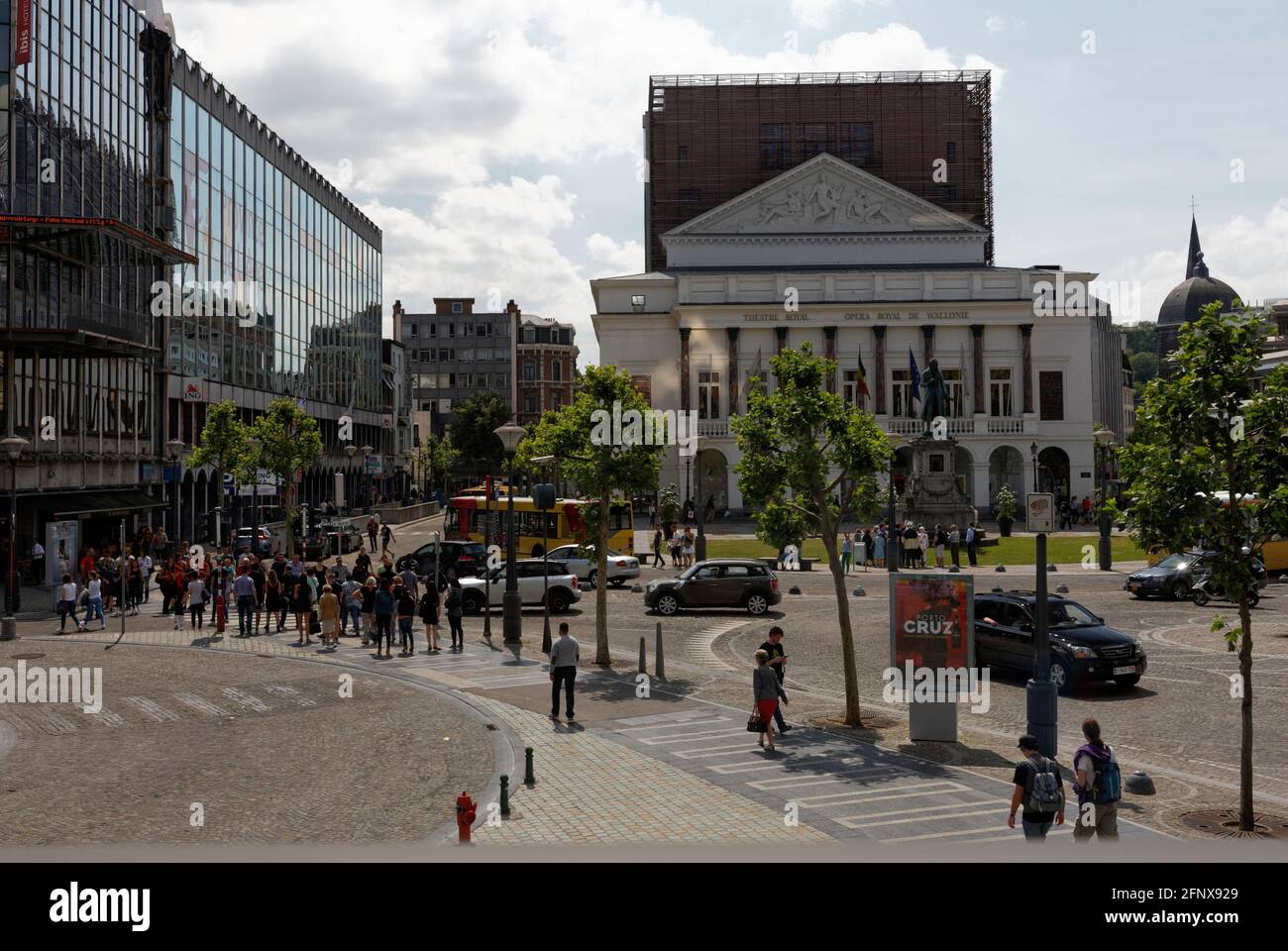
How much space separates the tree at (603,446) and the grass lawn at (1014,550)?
75.3 feet

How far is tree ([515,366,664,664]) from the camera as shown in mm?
23766

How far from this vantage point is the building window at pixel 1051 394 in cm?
8412

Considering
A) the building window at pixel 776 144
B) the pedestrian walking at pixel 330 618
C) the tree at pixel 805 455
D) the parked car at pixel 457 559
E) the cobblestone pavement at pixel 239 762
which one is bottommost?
the cobblestone pavement at pixel 239 762

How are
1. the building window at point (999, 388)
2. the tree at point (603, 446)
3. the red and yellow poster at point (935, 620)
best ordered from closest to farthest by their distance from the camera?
the red and yellow poster at point (935, 620), the tree at point (603, 446), the building window at point (999, 388)

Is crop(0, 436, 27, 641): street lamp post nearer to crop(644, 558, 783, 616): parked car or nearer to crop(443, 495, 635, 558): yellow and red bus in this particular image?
crop(443, 495, 635, 558): yellow and red bus

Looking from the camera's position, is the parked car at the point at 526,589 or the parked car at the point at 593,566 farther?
the parked car at the point at 593,566

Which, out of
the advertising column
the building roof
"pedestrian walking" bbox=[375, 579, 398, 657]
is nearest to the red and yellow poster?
the advertising column

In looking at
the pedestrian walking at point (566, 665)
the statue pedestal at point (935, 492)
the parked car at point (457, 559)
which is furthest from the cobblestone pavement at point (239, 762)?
the statue pedestal at point (935, 492)

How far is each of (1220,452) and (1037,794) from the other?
5223 millimetres

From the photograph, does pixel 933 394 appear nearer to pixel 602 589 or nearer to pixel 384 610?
pixel 602 589

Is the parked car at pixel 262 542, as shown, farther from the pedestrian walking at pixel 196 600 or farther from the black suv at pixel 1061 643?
the black suv at pixel 1061 643

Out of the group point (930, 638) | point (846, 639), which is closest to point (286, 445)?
point (846, 639)

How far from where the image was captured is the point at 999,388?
83188 mm

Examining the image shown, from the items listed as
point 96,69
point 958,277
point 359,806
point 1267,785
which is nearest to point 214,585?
point 359,806
